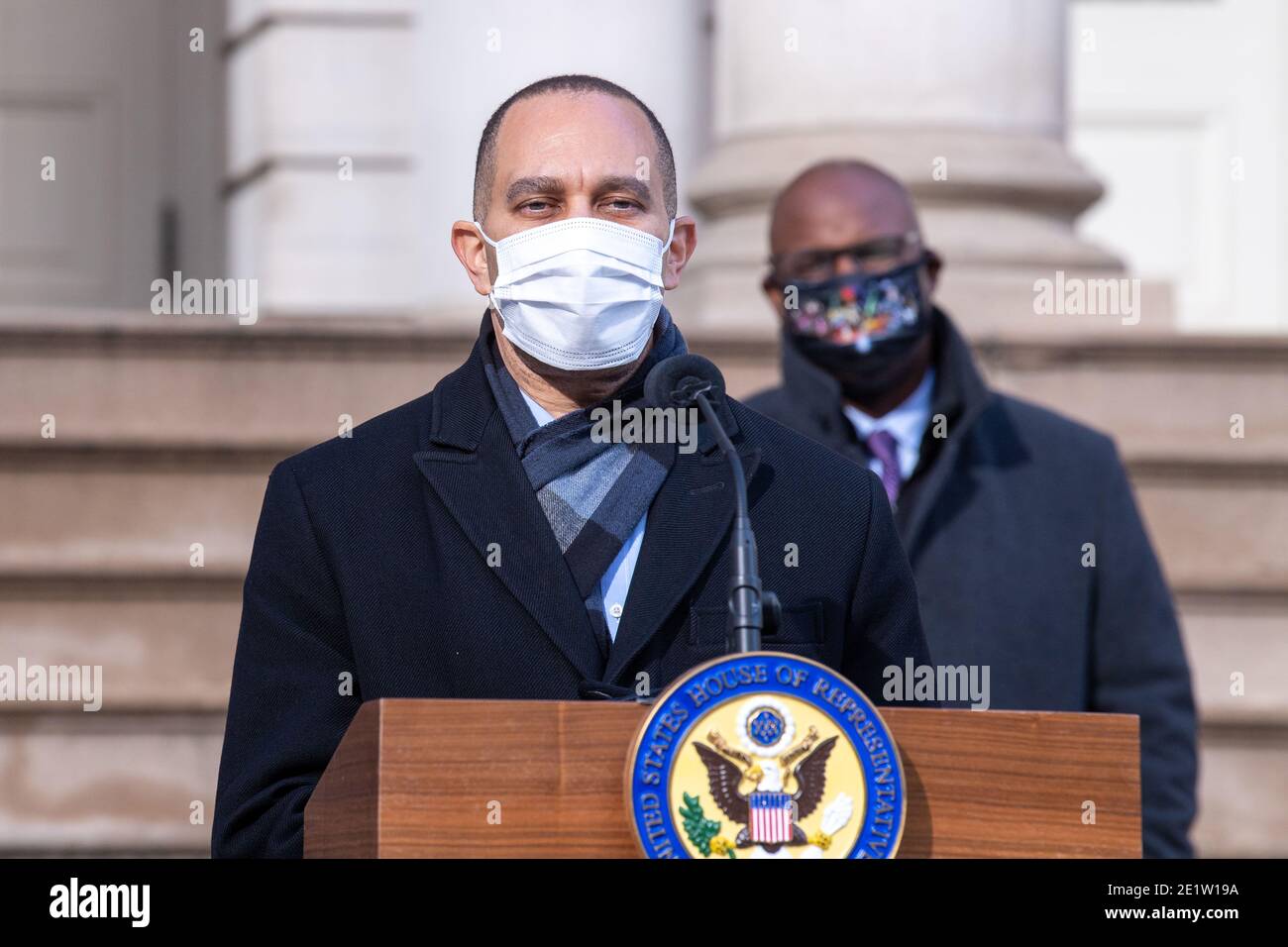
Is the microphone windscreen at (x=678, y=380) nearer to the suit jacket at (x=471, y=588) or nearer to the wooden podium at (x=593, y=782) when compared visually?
the suit jacket at (x=471, y=588)

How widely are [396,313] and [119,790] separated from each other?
2013 millimetres

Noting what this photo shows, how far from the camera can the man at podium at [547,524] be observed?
123 inches

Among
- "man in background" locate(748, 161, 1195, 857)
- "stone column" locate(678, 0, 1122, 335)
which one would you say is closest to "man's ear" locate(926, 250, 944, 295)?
"man in background" locate(748, 161, 1195, 857)

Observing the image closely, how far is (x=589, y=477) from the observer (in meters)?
3.29

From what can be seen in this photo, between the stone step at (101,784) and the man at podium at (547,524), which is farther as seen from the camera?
the stone step at (101,784)

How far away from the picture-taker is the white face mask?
3.29 m

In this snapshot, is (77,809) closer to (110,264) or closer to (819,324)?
(819,324)

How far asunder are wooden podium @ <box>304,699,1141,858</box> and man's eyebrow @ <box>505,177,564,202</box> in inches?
35.0
